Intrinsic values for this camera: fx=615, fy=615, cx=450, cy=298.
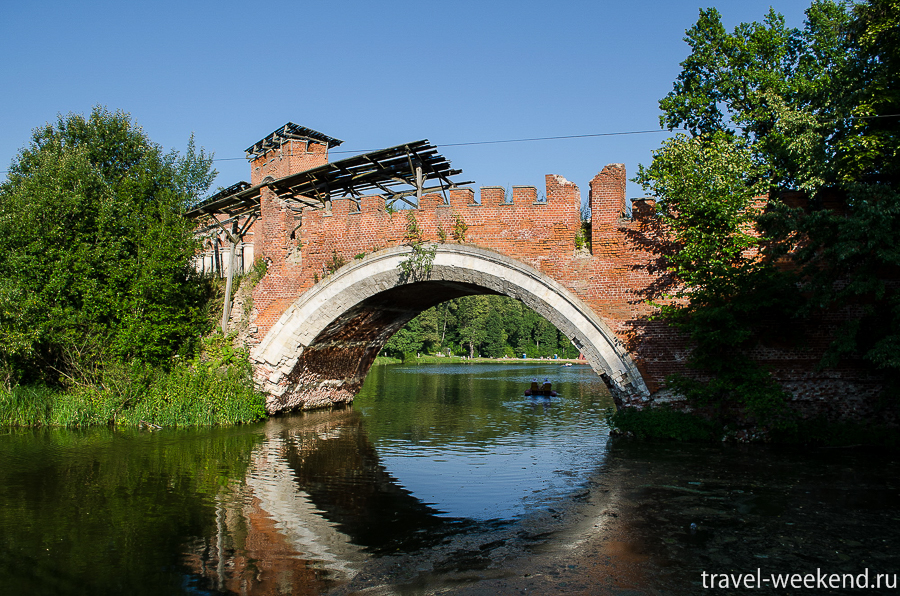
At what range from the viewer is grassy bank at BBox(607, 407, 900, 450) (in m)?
11.4

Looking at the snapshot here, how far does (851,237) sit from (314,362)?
12842 millimetres

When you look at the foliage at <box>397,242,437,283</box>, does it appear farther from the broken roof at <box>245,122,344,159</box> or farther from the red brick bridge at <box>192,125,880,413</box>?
the broken roof at <box>245,122,344,159</box>

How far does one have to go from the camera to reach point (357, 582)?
5.61 meters

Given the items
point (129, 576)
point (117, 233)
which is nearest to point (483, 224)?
point (117, 233)

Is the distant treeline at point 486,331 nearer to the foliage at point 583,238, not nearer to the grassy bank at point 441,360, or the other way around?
the grassy bank at point 441,360

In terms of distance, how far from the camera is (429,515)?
25.8 feet

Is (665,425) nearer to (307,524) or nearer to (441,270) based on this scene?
(441,270)

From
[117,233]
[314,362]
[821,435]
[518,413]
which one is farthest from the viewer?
[518,413]

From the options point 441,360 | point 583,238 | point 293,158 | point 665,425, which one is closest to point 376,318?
point 583,238

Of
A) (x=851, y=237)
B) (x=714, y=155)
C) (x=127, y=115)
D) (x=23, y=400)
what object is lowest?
(x=23, y=400)

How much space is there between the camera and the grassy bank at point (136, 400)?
14281mm

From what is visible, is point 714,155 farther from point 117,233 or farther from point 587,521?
point 117,233

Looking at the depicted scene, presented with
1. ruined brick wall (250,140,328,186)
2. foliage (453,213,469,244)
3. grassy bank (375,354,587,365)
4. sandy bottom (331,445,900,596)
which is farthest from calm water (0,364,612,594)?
grassy bank (375,354,587,365)

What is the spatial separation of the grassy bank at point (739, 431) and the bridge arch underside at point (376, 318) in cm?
57
